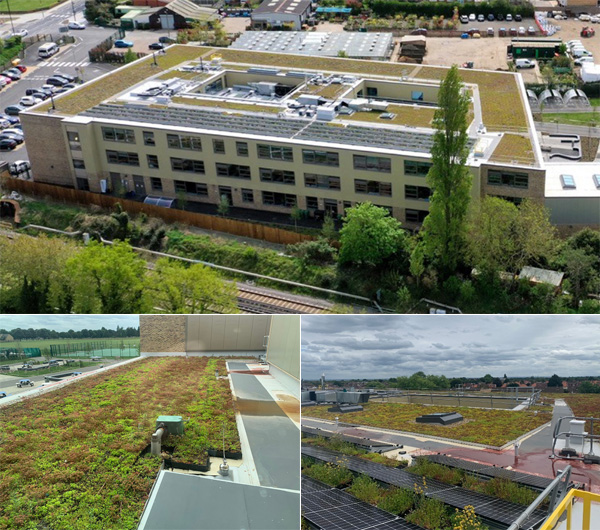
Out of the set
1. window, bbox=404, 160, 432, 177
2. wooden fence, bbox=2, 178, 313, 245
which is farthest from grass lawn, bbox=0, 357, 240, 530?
window, bbox=404, 160, 432, 177

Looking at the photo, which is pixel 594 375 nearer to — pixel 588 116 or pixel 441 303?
pixel 441 303

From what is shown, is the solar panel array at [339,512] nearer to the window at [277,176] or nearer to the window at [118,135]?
the window at [277,176]

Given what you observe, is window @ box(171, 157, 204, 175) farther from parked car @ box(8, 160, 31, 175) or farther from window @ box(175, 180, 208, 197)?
parked car @ box(8, 160, 31, 175)

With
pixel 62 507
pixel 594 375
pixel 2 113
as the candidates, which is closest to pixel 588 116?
pixel 2 113

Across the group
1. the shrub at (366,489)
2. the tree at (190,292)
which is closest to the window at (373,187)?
the tree at (190,292)

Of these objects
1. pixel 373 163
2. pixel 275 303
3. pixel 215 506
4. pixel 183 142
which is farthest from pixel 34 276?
pixel 215 506
